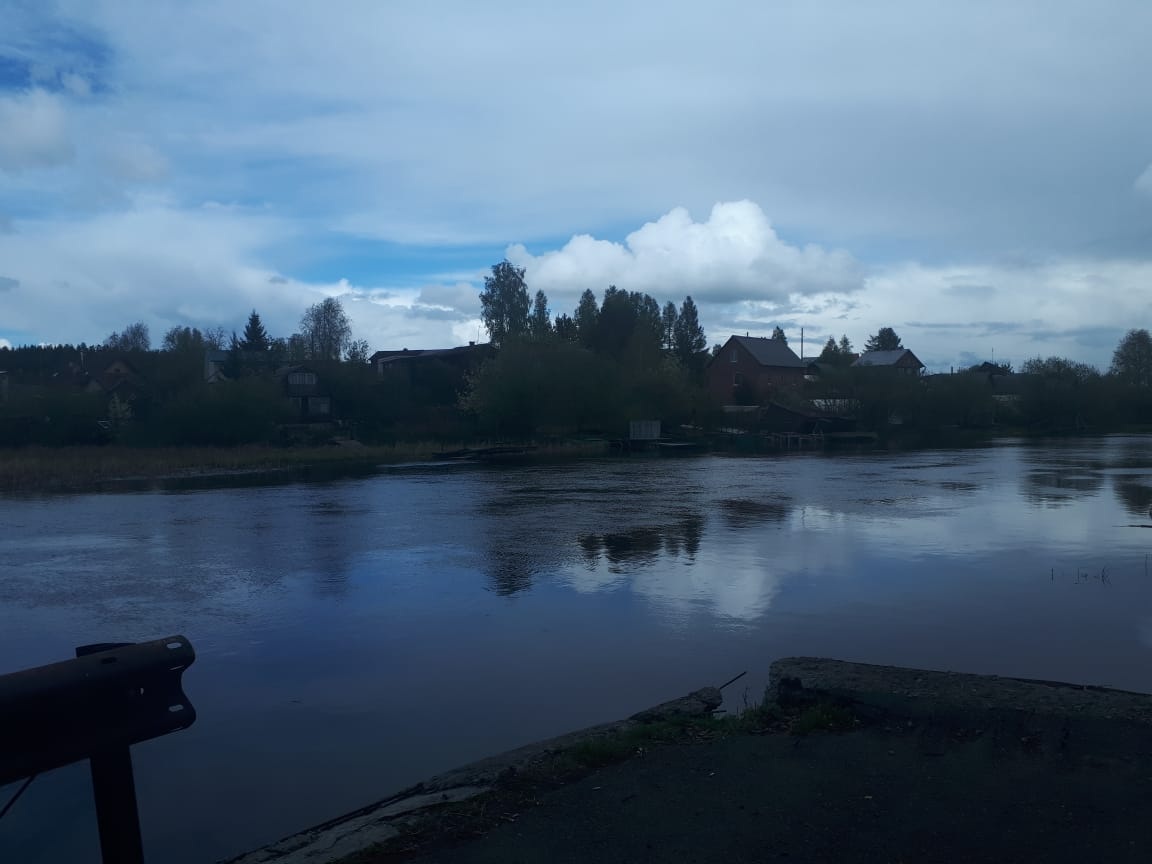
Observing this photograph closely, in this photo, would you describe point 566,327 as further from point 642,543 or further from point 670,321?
point 642,543

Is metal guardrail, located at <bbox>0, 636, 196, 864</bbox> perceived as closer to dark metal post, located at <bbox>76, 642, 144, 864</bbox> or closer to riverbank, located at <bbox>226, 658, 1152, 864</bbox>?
dark metal post, located at <bbox>76, 642, 144, 864</bbox>

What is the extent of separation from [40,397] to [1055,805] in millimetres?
52588

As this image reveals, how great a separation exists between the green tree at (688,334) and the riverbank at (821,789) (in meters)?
79.5

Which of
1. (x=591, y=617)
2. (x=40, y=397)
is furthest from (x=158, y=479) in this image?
(x=591, y=617)

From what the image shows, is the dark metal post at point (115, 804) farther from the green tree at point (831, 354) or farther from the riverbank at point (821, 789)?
the green tree at point (831, 354)

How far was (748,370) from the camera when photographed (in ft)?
272

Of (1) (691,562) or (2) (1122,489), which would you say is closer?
(1) (691,562)

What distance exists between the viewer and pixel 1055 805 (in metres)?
4.14

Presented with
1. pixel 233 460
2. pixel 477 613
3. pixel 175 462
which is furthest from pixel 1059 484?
pixel 175 462

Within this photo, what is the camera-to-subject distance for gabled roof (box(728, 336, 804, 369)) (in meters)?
83.8

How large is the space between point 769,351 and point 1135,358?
37.2 m

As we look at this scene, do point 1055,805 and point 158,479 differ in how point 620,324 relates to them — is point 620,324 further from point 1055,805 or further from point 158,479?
point 1055,805

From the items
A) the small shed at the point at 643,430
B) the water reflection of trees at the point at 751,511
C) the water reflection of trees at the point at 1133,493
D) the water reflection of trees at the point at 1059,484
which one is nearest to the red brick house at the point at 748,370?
the small shed at the point at 643,430

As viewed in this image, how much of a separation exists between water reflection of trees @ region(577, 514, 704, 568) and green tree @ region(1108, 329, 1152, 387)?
83.0 m
